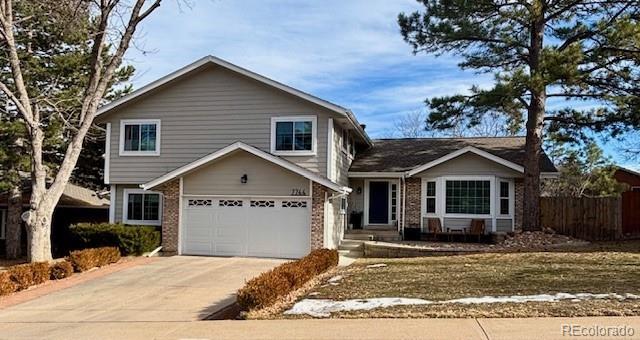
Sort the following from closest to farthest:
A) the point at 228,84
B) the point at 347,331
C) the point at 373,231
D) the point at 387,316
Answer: the point at 347,331 < the point at 387,316 < the point at 228,84 < the point at 373,231

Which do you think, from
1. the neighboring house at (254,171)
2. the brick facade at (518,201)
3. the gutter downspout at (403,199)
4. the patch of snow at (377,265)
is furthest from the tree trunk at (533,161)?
the patch of snow at (377,265)

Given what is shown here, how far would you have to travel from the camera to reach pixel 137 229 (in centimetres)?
1778

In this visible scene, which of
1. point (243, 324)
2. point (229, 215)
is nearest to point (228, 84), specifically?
point (229, 215)

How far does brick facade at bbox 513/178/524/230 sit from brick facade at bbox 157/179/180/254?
447 inches

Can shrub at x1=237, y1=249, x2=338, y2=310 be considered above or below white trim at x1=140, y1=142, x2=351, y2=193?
below

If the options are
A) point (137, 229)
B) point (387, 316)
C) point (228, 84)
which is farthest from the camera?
point (228, 84)

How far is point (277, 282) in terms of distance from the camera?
9922 mm

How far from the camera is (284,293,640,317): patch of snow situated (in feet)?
29.2

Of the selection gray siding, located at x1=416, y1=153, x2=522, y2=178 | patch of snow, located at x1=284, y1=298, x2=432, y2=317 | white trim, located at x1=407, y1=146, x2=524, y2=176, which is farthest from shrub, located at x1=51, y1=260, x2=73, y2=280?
gray siding, located at x1=416, y1=153, x2=522, y2=178

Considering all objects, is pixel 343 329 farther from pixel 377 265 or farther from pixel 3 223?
pixel 3 223

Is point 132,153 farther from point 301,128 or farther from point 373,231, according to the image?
point 373,231

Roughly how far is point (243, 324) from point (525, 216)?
13032 millimetres

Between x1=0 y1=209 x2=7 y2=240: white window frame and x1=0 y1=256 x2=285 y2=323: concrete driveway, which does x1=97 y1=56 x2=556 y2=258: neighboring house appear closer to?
x1=0 y1=256 x2=285 y2=323: concrete driveway

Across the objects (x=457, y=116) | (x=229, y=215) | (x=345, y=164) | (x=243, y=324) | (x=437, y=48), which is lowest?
(x=243, y=324)
